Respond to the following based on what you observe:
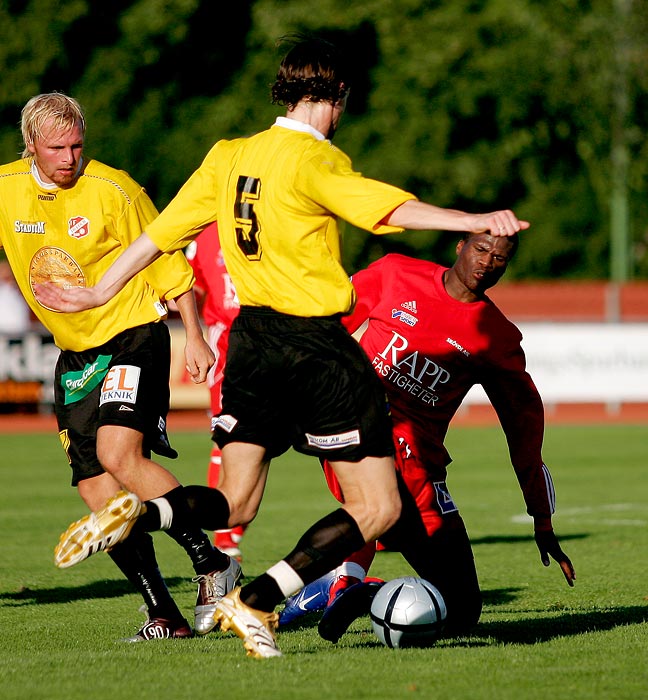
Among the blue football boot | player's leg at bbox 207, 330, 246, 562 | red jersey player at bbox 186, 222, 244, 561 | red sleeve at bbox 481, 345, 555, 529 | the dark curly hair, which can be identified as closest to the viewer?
the dark curly hair

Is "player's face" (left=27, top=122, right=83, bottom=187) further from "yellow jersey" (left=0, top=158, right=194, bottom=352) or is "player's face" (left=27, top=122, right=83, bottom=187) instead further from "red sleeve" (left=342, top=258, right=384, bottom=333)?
"red sleeve" (left=342, top=258, right=384, bottom=333)

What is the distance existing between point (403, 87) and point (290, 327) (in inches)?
1037

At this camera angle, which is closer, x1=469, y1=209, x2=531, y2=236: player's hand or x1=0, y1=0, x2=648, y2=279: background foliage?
x1=469, y1=209, x2=531, y2=236: player's hand

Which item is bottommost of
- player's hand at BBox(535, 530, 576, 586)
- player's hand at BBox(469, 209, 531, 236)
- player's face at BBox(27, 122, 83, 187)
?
player's hand at BBox(535, 530, 576, 586)

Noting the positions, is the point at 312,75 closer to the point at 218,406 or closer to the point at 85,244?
the point at 85,244

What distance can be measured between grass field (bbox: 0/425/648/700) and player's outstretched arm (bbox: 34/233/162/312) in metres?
1.39

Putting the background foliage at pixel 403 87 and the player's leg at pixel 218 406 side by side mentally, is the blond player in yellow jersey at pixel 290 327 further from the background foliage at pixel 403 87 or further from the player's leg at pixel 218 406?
the background foliage at pixel 403 87

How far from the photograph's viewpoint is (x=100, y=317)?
21.2 ft

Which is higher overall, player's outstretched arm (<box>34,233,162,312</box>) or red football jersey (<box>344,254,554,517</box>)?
player's outstretched arm (<box>34,233,162,312</box>)

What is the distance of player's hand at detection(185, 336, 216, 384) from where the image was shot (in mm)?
6352

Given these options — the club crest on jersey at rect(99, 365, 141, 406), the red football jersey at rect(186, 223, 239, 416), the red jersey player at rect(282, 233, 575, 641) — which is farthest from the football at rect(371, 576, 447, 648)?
the red football jersey at rect(186, 223, 239, 416)

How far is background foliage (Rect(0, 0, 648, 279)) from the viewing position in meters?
30.3

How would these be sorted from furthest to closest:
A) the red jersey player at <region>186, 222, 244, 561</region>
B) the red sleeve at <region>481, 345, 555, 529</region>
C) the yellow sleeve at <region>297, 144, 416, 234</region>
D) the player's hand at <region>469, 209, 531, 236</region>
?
the red jersey player at <region>186, 222, 244, 561</region>
the red sleeve at <region>481, 345, 555, 529</region>
the yellow sleeve at <region>297, 144, 416, 234</region>
the player's hand at <region>469, 209, 531, 236</region>

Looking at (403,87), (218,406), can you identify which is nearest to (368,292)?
(218,406)
